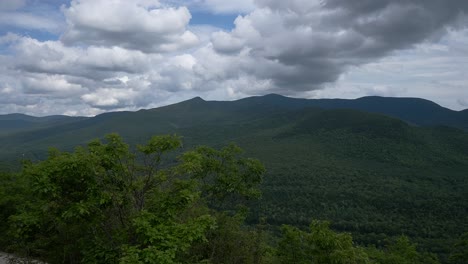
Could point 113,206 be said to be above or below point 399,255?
above

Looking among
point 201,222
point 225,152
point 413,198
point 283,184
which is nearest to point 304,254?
point 225,152

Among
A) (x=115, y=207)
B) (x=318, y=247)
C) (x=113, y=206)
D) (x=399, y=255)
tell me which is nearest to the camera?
(x=113, y=206)

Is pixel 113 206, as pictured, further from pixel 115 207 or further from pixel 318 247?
pixel 318 247

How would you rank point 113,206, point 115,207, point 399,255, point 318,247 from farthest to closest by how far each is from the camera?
1. point 399,255
2. point 318,247
3. point 115,207
4. point 113,206

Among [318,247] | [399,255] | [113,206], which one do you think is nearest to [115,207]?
[113,206]

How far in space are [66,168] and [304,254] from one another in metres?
9.71

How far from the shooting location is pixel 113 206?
9273 millimetres

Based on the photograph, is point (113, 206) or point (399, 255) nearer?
point (113, 206)

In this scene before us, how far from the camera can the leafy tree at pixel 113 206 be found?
828cm

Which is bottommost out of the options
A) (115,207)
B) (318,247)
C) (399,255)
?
(399,255)

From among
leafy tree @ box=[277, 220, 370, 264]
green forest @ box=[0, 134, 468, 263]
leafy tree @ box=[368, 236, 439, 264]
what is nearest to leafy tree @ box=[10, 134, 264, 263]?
green forest @ box=[0, 134, 468, 263]

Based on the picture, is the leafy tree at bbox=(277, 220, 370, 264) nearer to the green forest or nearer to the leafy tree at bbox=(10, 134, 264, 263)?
Answer: the green forest

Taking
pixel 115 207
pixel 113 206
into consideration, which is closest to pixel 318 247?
pixel 115 207

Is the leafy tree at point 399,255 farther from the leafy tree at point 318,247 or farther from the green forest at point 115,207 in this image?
the green forest at point 115,207
